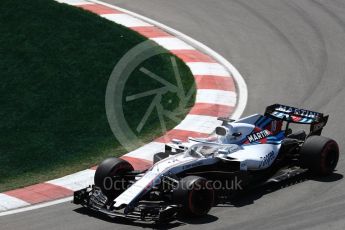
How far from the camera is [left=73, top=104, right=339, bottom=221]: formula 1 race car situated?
37.0ft

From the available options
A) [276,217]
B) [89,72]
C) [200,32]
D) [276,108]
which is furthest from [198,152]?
[200,32]

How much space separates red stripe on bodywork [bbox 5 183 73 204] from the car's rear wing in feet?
12.9

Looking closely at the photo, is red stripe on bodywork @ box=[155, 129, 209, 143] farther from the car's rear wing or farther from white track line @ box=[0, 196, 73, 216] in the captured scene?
white track line @ box=[0, 196, 73, 216]

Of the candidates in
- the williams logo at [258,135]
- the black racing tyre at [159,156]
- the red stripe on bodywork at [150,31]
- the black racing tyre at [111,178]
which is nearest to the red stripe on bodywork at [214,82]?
the red stripe on bodywork at [150,31]

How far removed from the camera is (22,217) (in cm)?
1186

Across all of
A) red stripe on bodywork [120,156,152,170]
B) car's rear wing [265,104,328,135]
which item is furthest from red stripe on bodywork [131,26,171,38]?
car's rear wing [265,104,328,135]

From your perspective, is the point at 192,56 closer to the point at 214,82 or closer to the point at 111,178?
the point at 214,82

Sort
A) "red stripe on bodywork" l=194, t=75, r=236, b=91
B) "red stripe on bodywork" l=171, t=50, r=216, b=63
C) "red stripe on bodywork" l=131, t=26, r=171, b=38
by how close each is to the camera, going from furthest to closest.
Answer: "red stripe on bodywork" l=131, t=26, r=171, b=38 < "red stripe on bodywork" l=171, t=50, r=216, b=63 < "red stripe on bodywork" l=194, t=75, r=236, b=91

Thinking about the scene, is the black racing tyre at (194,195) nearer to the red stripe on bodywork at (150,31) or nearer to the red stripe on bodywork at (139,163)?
the red stripe on bodywork at (139,163)

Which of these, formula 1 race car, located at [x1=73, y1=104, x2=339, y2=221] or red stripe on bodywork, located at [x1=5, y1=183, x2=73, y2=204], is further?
red stripe on bodywork, located at [x1=5, y1=183, x2=73, y2=204]

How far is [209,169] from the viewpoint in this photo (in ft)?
39.6

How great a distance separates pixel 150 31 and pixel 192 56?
1.87 meters

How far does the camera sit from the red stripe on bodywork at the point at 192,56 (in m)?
18.6

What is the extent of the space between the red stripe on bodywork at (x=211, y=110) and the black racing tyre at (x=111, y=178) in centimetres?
400
